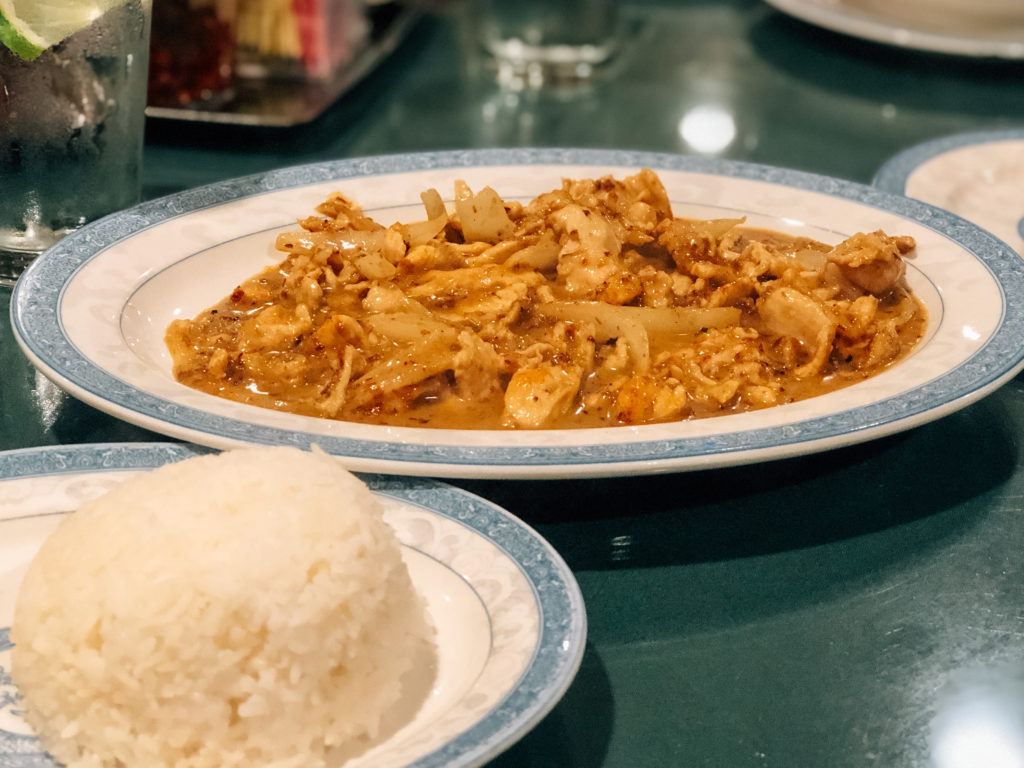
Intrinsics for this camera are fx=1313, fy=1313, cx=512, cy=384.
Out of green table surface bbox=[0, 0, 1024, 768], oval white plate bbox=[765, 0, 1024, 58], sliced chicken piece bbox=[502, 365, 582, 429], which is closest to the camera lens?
green table surface bbox=[0, 0, 1024, 768]

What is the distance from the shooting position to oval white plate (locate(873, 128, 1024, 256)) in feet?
11.1

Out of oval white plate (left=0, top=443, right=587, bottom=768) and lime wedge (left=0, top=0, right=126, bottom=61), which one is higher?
lime wedge (left=0, top=0, right=126, bottom=61)

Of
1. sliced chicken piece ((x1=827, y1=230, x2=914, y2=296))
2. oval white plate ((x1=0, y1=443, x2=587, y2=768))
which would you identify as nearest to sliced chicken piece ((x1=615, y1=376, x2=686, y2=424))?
oval white plate ((x1=0, y1=443, x2=587, y2=768))

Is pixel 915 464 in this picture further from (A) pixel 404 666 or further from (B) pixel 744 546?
(A) pixel 404 666

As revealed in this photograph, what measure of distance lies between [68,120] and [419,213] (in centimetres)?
77

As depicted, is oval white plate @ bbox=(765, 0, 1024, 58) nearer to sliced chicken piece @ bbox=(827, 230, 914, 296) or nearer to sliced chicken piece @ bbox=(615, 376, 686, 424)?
sliced chicken piece @ bbox=(827, 230, 914, 296)

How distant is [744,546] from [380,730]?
29.0 inches

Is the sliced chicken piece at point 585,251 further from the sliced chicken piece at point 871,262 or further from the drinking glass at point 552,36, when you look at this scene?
the drinking glass at point 552,36

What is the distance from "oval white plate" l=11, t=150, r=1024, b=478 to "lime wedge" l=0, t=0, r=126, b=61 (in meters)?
0.37

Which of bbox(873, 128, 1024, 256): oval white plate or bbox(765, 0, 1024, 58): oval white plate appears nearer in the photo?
bbox(873, 128, 1024, 256): oval white plate

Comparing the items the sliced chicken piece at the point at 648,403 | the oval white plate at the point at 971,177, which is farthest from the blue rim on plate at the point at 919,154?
the sliced chicken piece at the point at 648,403

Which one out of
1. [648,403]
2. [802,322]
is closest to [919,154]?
[802,322]

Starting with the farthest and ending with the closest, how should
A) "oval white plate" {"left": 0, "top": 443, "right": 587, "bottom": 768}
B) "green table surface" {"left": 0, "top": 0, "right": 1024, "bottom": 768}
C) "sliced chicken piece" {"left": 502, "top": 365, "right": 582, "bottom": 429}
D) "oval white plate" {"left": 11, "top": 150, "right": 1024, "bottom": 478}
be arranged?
"sliced chicken piece" {"left": 502, "top": 365, "right": 582, "bottom": 429}, "oval white plate" {"left": 11, "top": 150, "right": 1024, "bottom": 478}, "green table surface" {"left": 0, "top": 0, "right": 1024, "bottom": 768}, "oval white plate" {"left": 0, "top": 443, "right": 587, "bottom": 768}

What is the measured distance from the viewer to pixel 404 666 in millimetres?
1574
